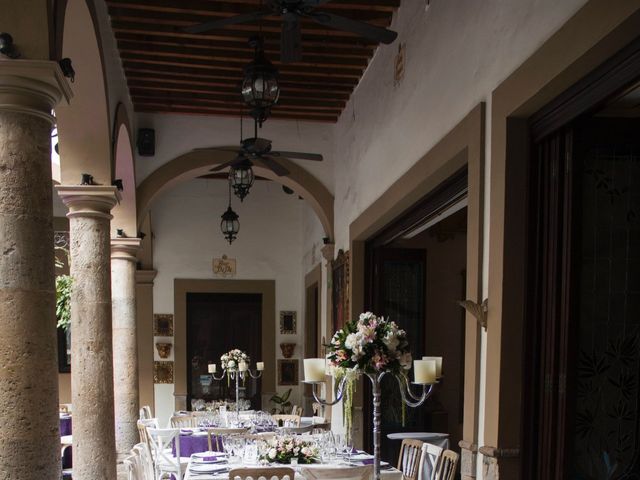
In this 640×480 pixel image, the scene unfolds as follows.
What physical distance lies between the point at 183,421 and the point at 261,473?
4904 mm

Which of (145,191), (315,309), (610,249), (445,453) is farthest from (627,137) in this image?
(315,309)

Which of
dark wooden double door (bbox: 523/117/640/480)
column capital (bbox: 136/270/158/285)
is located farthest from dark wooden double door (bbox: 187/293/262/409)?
dark wooden double door (bbox: 523/117/640/480)

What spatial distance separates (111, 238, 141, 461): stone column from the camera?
27.0ft

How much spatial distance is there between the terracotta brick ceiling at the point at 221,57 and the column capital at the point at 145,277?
5380 millimetres

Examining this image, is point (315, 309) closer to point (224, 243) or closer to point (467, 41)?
point (224, 243)

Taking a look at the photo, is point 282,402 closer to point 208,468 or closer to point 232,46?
point 208,468

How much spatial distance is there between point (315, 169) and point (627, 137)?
614 centimetres

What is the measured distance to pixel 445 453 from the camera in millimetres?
4805

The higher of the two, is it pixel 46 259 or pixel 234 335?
pixel 46 259

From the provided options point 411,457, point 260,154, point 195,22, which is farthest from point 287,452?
point 195,22

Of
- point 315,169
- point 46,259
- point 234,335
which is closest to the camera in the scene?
point 46,259

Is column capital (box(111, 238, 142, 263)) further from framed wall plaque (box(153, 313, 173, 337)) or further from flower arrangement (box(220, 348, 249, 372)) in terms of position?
framed wall plaque (box(153, 313, 173, 337))

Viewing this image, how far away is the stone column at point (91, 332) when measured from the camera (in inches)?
216

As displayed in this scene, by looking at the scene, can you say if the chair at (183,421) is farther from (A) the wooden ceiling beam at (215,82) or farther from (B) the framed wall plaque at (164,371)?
(B) the framed wall plaque at (164,371)
